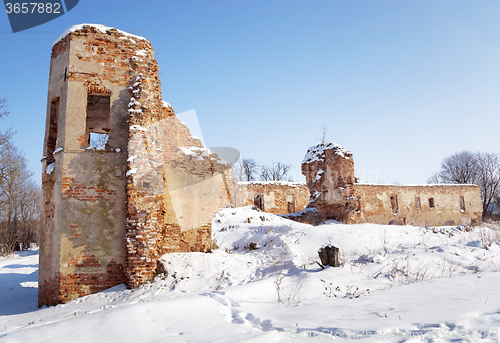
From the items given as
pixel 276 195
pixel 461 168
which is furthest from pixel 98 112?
pixel 461 168

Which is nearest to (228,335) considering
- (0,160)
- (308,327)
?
(308,327)

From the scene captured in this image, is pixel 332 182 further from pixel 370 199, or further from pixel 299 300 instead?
pixel 299 300

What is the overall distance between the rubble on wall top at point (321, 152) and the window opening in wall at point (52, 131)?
45.4 ft

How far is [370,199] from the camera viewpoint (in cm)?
2195

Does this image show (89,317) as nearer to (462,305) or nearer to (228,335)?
(228,335)

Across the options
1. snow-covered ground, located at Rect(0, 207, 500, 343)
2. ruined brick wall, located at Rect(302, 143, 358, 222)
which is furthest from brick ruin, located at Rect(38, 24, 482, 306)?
ruined brick wall, located at Rect(302, 143, 358, 222)

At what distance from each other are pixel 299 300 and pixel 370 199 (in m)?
19.6

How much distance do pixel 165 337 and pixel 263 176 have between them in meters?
46.5

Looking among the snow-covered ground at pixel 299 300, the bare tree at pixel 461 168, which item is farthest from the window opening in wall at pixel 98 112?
the bare tree at pixel 461 168

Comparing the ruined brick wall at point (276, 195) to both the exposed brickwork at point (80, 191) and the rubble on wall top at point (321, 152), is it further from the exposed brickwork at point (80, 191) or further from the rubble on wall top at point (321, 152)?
the exposed brickwork at point (80, 191)

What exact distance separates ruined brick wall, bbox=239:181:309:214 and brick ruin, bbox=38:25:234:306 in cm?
1532

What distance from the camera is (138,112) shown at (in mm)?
7035

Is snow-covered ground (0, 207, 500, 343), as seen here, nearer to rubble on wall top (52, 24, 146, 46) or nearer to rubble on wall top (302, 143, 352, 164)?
rubble on wall top (52, 24, 146, 46)

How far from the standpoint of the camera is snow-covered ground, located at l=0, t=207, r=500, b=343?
10.3 ft
